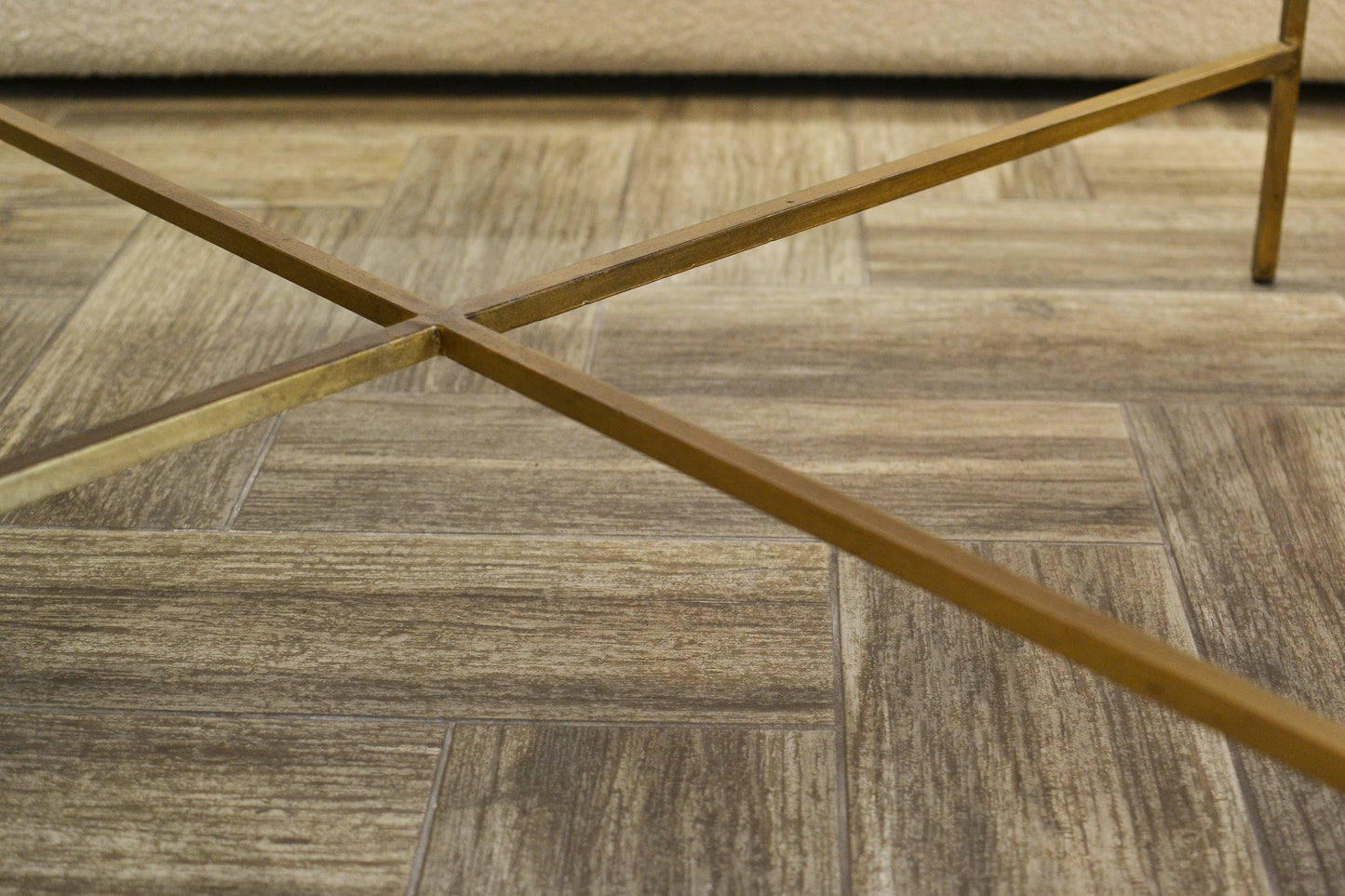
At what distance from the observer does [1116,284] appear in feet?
3.46

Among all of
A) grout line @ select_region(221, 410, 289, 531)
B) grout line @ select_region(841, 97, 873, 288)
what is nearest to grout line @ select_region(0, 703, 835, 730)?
grout line @ select_region(221, 410, 289, 531)

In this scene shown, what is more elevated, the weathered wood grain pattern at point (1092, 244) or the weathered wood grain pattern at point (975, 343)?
the weathered wood grain pattern at point (975, 343)

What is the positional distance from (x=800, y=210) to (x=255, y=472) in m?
0.41

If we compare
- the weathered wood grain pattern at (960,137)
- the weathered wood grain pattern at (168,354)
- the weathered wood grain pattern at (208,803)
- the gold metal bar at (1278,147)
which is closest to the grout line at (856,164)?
the weathered wood grain pattern at (960,137)

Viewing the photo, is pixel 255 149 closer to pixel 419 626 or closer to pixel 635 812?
pixel 419 626

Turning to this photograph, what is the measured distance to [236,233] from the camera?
0.68 m

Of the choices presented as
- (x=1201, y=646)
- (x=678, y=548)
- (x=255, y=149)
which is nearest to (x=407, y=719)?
(x=678, y=548)

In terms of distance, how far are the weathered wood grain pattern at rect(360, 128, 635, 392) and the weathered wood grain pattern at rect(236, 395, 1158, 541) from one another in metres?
0.07

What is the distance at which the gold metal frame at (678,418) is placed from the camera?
0.44 meters

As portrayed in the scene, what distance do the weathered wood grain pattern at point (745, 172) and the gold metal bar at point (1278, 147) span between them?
32 centimetres

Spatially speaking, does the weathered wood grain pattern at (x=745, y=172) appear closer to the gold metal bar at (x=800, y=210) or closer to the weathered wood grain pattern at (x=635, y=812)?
the gold metal bar at (x=800, y=210)

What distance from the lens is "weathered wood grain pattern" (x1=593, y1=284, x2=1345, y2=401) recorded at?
93 cm

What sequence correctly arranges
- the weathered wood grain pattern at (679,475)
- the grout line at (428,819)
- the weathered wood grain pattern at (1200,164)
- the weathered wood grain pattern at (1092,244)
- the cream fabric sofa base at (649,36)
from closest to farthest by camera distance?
the grout line at (428,819)
the weathered wood grain pattern at (679,475)
the weathered wood grain pattern at (1092,244)
the weathered wood grain pattern at (1200,164)
the cream fabric sofa base at (649,36)

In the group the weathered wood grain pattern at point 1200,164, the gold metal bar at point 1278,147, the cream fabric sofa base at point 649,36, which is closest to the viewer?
the gold metal bar at point 1278,147
